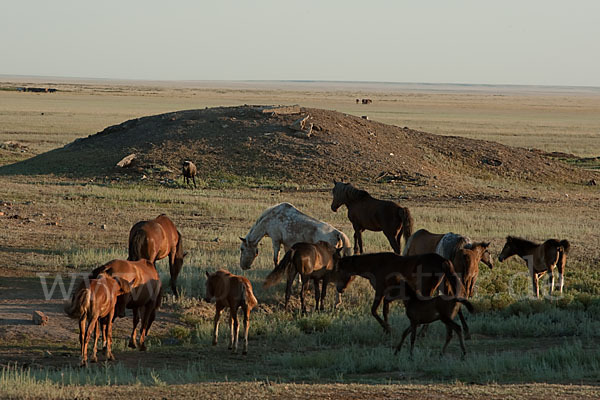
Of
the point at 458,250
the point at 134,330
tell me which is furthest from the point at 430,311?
the point at 134,330

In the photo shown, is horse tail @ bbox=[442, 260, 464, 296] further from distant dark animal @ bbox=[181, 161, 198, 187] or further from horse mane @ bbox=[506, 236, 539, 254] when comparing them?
distant dark animal @ bbox=[181, 161, 198, 187]

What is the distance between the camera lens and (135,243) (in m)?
12.1

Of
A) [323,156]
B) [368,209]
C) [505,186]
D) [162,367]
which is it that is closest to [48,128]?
[323,156]

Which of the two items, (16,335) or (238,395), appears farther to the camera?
(16,335)

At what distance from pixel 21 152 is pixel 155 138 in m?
10.2

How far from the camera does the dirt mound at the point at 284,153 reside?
32156 mm

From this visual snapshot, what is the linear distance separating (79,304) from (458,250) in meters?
6.64

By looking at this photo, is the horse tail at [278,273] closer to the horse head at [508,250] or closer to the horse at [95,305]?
the horse at [95,305]

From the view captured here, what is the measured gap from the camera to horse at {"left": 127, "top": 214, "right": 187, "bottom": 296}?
1209cm

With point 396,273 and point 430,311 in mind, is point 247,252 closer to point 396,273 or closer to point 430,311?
point 396,273

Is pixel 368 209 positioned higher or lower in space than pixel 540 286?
higher

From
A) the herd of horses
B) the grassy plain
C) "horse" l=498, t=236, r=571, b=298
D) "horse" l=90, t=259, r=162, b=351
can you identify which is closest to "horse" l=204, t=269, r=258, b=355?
the herd of horses

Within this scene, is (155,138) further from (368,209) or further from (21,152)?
(368,209)

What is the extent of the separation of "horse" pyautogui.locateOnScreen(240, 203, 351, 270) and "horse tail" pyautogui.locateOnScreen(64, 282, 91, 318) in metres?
5.76
